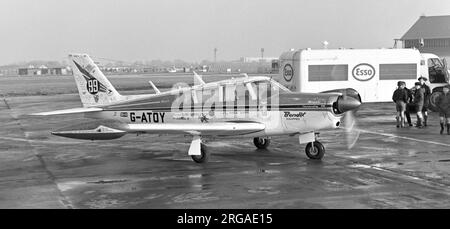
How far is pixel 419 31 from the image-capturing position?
3219 inches

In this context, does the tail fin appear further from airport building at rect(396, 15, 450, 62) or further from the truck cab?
airport building at rect(396, 15, 450, 62)

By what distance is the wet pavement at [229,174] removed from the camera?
879 centimetres

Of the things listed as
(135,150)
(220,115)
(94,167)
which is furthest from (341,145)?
(94,167)

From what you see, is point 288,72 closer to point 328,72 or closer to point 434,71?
point 328,72

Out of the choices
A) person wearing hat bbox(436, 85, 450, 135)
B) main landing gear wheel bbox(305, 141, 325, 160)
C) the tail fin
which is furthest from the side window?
main landing gear wheel bbox(305, 141, 325, 160)

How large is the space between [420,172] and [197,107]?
5313 mm

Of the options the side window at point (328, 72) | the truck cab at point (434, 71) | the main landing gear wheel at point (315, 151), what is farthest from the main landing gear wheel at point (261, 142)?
the truck cab at point (434, 71)

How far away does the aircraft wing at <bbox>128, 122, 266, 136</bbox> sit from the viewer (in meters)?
12.0

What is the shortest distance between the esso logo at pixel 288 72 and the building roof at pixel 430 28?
58.2 meters

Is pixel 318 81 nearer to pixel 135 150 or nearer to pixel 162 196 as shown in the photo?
pixel 135 150

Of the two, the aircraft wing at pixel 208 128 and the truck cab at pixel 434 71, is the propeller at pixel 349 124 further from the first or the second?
the truck cab at pixel 434 71

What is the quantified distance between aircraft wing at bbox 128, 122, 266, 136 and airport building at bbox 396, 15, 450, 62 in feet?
219

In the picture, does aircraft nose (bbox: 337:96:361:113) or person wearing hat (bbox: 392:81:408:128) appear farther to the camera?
person wearing hat (bbox: 392:81:408:128)
